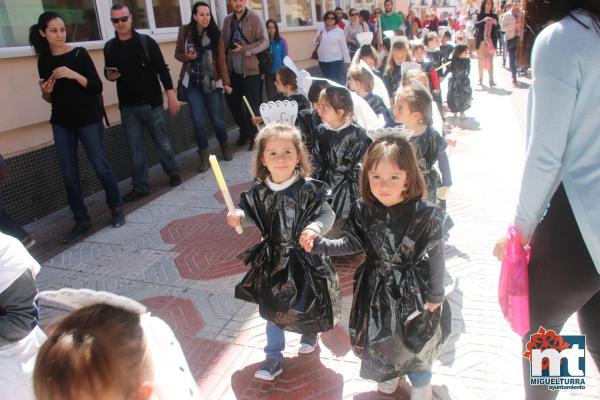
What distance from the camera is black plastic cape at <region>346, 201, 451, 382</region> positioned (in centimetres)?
244

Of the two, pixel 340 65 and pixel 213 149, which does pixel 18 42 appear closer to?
pixel 213 149

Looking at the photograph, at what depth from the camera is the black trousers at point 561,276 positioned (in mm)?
1799

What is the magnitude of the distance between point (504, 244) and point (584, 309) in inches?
15.7

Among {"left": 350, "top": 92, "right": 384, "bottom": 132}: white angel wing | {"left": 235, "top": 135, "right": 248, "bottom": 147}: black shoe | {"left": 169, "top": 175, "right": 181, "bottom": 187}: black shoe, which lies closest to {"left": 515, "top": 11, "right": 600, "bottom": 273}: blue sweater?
{"left": 350, "top": 92, "right": 384, "bottom": 132}: white angel wing

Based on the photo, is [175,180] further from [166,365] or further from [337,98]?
[166,365]

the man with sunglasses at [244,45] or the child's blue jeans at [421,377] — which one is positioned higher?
the man with sunglasses at [244,45]

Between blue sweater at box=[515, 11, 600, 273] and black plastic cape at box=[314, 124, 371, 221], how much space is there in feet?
7.62

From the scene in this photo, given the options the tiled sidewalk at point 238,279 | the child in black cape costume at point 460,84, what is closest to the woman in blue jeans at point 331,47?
the child in black cape costume at point 460,84

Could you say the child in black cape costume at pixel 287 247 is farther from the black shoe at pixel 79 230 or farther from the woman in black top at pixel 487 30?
the woman in black top at pixel 487 30

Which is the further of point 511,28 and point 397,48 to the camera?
point 511,28

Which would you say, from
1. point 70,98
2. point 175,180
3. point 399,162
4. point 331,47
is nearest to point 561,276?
point 399,162

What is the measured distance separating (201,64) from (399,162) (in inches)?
201

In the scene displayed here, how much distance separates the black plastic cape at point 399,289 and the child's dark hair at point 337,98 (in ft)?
5.70

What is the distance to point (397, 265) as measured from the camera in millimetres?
2479
